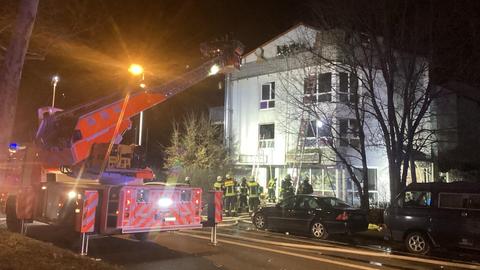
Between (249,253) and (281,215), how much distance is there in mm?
4614

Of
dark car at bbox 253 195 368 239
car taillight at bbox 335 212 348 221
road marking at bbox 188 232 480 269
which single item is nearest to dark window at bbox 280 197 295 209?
dark car at bbox 253 195 368 239

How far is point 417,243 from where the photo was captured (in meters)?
11.2

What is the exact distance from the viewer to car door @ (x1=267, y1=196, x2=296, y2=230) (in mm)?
14312

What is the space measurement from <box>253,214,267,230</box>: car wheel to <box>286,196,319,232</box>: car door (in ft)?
3.52

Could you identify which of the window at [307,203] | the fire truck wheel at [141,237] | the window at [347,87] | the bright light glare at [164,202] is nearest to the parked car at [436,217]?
the window at [307,203]

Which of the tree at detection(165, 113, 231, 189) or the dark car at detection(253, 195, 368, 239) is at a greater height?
the tree at detection(165, 113, 231, 189)

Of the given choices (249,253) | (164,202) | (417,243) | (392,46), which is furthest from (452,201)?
(164,202)

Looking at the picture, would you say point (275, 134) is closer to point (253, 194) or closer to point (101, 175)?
point (253, 194)

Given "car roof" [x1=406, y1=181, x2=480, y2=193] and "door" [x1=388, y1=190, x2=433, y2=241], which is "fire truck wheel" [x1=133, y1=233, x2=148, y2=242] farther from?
"car roof" [x1=406, y1=181, x2=480, y2=193]

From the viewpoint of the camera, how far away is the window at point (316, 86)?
1745 centimetres

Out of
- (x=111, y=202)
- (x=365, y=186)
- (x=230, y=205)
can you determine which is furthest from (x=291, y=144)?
(x=111, y=202)

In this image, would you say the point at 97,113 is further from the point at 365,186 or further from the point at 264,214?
the point at 365,186

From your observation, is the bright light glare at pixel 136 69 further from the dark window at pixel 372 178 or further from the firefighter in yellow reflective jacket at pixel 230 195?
the dark window at pixel 372 178

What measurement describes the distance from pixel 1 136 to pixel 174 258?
520 centimetres
